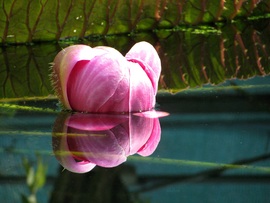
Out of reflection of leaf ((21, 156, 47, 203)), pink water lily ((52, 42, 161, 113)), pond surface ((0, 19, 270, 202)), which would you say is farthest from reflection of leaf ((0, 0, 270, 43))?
reflection of leaf ((21, 156, 47, 203))

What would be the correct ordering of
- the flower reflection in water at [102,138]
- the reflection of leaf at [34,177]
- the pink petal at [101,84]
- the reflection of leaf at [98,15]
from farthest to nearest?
the reflection of leaf at [98,15] < the pink petal at [101,84] < the flower reflection in water at [102,138] < the reflection of leaf at [34,177]

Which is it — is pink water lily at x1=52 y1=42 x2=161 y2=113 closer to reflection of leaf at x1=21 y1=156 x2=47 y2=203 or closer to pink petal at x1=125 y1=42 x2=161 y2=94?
pink petal at x1=125 y1=42 x2=161 y2=94

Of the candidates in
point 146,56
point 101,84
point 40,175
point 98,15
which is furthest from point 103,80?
point 98,15

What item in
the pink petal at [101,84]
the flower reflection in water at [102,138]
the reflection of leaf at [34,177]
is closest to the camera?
the reflection of leaf at [34,177]

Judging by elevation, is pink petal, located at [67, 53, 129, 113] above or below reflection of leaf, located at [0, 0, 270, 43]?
above

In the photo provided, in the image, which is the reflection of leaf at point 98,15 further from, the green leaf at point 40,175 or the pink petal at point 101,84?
the green leaf at point 40,175

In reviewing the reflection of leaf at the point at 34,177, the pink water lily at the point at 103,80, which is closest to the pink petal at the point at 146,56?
the pink water lily at the point at 103,80

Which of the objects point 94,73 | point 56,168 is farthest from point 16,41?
point 56,168

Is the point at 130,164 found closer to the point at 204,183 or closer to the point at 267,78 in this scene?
the point at 204,183
